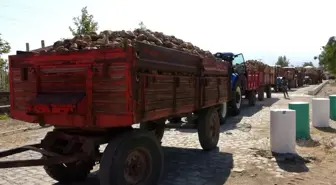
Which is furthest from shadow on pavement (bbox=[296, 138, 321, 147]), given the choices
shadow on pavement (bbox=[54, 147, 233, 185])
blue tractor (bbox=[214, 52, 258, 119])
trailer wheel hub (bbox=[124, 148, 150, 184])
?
blue tractor (bbox=[214, 52, 258, 119])

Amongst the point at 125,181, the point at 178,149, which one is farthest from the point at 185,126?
the point at 125,181

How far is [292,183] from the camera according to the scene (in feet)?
17.5

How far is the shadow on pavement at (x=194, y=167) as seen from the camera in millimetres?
5516

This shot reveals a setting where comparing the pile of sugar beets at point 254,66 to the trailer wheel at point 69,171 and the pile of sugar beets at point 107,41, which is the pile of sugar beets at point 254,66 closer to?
the pile of sugar beets at point 107,41

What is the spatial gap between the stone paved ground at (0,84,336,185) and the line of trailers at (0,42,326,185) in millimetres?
924

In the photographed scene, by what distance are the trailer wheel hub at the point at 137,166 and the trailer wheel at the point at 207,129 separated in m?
2.65

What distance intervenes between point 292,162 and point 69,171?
4.01 metres

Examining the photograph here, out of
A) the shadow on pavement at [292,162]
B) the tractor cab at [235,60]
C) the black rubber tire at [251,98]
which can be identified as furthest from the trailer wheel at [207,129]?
the black rubber tire at [251,98]

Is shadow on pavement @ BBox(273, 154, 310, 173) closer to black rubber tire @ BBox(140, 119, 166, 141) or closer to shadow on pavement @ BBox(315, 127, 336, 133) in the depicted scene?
black rubber tire @ BBox(140, 119, 166, 141)

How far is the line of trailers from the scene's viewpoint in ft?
13.4

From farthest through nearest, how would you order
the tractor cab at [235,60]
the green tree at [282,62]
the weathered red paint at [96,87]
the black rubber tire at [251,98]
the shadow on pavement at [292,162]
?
the green tree at [282,62] < the black rubber tire at [251,98] < the tractor cab at [235,60] < the shadow on pavement at [292,162] < the weathered red paint at [96,87]

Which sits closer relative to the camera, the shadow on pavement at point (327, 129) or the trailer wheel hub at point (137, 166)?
the trailer wheel hub at point (137, 166)

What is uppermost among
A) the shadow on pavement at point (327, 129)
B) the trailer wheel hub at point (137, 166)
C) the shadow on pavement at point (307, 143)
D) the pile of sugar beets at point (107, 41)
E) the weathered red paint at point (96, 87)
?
the pile of sugar beets at point (107, 41)

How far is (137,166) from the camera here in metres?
4.61
